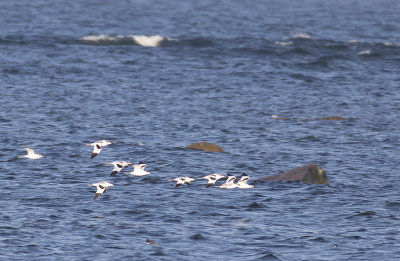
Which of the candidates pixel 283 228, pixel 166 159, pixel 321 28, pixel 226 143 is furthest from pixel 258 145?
pixel 321 28

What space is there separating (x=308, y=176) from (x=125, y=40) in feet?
146

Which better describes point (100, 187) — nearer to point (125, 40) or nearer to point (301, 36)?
point (125, 40)

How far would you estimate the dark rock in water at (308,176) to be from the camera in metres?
32.9

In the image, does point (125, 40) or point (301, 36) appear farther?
point (301, 36)

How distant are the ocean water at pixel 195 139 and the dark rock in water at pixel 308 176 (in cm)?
50

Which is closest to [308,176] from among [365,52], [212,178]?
[212,178]

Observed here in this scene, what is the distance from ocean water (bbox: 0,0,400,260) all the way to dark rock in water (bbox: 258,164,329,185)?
0.50 meters

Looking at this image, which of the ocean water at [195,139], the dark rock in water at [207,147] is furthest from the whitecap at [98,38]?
the dark rock in water at [207,147]

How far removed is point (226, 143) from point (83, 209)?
1238cm

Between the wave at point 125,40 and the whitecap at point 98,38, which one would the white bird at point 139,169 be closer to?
the wave at point 125,40

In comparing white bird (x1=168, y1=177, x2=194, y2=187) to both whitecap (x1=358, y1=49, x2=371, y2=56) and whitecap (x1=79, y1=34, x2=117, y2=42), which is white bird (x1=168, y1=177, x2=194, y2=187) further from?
whitecap (x1=79, y1=34, x2=117, y2=42)

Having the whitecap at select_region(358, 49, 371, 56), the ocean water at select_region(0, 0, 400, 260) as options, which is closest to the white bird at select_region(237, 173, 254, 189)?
the ocean water at select_region(0, 0, 400, 260)

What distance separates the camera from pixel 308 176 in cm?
3297

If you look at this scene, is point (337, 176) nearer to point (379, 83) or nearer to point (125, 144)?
point (125, 144)
